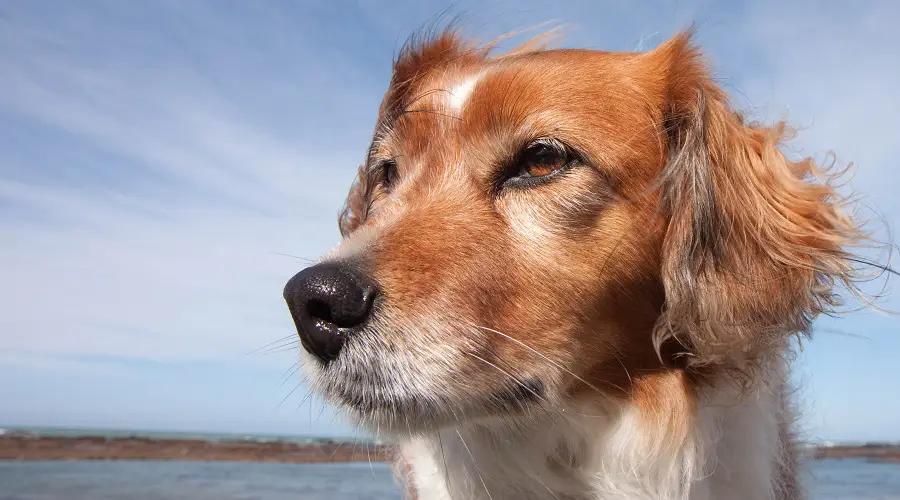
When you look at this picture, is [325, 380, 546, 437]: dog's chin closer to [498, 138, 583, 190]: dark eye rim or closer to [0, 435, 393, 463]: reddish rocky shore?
[498, 138, 583, 190]: dark eye rim

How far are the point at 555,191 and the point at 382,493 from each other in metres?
10.5

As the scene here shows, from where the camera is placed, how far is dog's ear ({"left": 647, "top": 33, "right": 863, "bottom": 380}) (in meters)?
2.33

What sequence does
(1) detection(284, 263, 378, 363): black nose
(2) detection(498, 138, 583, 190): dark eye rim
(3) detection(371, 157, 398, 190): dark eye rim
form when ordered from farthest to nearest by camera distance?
(3) detection(371, 157, 398, 190): dark eye rim → (2) detection(498, 138, 583, 190): dark eye rim → (1) detection(284, 263, 378, 363): black nose

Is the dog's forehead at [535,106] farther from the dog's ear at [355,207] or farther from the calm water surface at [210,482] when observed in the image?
the calm water surface at [210,482]

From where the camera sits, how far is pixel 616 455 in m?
2.45

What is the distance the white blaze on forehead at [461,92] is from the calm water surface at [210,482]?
6962mm

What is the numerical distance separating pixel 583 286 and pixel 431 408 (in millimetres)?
622

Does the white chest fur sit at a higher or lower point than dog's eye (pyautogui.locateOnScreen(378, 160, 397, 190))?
lower

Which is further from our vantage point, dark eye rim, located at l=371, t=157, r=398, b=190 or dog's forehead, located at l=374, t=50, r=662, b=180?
dark eye rim, located at l=371, t=157, r=398, b=190

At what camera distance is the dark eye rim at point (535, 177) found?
8.00 ft

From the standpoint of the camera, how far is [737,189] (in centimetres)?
254

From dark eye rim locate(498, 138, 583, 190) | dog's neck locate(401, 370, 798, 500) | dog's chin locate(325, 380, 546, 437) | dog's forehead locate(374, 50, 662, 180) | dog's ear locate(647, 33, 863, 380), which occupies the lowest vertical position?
dog's neck locate(401, 370, 798, 500)

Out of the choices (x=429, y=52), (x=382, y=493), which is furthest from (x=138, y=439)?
(x=429, y=52)

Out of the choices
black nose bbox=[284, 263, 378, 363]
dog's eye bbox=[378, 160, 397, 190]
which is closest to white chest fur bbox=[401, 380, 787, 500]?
black nose bbox=[284, 263, 378, 363]
